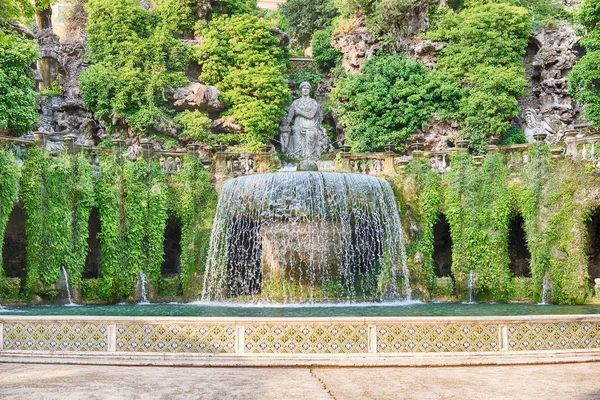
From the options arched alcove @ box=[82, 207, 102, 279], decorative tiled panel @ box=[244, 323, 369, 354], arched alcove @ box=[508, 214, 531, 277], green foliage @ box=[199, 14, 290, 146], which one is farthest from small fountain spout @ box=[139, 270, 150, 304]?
arched alcove @ box=[508, 214, 531, 277]

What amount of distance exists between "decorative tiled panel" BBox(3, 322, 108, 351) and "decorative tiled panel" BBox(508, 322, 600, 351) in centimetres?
531

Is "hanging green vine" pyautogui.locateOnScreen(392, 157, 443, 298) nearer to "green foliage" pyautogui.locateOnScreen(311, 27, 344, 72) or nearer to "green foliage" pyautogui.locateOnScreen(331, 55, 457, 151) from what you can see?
"green foliage" pyautogui.locateOnScreen(331, 55, 457, 151)

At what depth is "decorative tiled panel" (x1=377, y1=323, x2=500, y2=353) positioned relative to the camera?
8.68 meters

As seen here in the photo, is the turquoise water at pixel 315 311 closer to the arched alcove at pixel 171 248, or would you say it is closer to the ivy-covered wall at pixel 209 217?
the ivy-covered wall at pixel 209 217

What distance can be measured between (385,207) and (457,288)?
3281 millimetres

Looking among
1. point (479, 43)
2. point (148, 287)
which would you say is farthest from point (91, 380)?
point (479, 43)

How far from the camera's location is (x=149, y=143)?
21.0 meters

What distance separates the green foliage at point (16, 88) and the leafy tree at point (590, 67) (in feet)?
62.9

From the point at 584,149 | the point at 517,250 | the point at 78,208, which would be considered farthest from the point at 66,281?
the point at 584,149

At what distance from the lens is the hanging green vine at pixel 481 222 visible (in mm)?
19625

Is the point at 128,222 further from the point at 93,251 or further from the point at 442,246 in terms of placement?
the point at 442,246

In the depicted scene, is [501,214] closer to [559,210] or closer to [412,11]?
[559,210]

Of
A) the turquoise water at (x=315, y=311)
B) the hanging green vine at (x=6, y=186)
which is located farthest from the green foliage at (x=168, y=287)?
the hanging green vine at (x=6, y=186)

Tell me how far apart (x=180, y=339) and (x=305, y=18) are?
103 feet
